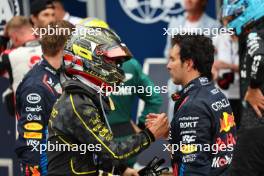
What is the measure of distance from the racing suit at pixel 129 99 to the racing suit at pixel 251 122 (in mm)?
1096

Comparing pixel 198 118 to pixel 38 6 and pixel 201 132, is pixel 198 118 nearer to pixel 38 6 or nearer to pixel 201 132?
pixel 201 132

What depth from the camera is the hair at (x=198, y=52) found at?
15.2 feet

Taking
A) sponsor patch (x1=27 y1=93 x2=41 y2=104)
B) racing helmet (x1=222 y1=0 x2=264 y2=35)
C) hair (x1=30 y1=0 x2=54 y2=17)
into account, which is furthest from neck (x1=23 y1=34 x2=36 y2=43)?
racing helmet (x1=222 y1=0 x2=264 y2=35)

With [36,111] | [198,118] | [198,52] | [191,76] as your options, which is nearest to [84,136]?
[198,118]

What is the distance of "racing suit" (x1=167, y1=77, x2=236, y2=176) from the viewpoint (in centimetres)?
441

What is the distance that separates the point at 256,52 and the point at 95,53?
158cm

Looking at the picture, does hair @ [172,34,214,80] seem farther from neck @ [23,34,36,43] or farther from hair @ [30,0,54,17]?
hair @ [30,0,54,17]

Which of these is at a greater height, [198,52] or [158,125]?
[198,52]

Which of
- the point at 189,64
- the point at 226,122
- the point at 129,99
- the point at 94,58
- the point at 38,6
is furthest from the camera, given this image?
the point at 38,6

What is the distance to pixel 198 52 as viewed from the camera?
4625 mm

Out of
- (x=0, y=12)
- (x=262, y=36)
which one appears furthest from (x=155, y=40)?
(x=262, y=36)

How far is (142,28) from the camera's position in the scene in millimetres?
8719

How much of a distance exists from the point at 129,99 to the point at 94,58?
2287mm

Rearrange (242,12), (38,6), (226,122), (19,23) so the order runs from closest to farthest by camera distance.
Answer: (226,122) < (242,12) < (19,23) < (38,6)
